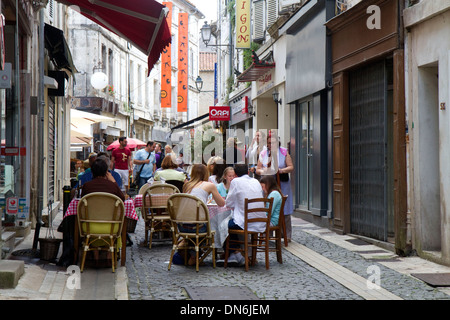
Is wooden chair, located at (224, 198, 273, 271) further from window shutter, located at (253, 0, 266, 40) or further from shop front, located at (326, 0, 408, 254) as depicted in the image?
window shutter, located at (253, 0, 266, 40)

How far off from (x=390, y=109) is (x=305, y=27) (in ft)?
14.7

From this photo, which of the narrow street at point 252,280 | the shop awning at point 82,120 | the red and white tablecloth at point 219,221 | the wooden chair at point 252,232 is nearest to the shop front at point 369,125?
the narrow street at point 252,280

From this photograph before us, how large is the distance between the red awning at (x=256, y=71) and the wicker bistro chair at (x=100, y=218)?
36.4ft

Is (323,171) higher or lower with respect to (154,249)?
higher

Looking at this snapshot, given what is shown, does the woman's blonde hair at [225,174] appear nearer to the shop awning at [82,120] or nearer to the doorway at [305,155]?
the doorway at [305,155]

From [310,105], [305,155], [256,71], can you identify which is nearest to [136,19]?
[310,105]

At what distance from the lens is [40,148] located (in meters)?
12.0

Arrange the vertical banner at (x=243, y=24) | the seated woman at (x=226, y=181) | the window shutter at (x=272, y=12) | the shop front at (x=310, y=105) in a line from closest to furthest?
the seated woman at (x=226, y=181) → the shop front at (x=310, y=105) → the window shutter at (x=272, y=12) → the vertical banner at (x=243, y=24)

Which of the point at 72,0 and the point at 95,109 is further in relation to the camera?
the point at 95,109

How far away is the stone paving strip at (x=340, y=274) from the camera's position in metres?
6.75

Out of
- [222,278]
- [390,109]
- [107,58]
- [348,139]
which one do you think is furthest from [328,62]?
[107,58]

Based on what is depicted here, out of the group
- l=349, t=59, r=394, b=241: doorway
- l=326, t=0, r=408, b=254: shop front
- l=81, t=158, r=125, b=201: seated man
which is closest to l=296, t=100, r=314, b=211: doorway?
l=326, t=0, r=408, b=254: shop front

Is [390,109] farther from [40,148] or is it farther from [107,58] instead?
[107,58]

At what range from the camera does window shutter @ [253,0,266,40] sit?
2083cm
